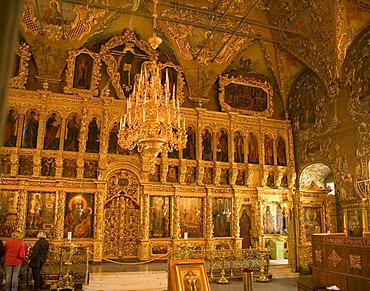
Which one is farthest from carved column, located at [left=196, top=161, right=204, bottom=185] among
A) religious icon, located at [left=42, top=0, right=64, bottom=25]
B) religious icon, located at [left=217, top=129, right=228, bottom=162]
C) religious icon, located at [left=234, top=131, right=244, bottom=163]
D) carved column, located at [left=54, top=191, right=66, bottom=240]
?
religious icon, located at [left=42, top=0, right=64, bottom=25]

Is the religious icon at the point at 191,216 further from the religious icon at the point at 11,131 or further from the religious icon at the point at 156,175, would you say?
the religious icon at the point at 11,131

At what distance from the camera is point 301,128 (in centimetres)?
1655

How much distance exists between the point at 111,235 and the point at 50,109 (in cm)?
554

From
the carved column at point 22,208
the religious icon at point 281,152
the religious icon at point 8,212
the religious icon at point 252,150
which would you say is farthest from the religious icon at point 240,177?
the religious icon at point 8,212

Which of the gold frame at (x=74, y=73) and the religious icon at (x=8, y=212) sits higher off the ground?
the gold frame at (x=74, y=73)

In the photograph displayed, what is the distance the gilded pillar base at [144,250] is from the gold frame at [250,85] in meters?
7.01

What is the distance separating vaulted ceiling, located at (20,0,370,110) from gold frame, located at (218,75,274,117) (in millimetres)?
470

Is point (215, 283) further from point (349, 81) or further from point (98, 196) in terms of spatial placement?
point (349, 81)

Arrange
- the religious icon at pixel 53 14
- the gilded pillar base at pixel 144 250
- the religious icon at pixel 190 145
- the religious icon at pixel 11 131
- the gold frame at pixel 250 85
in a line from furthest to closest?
1. the gold frame at pixel 250 85
2. the religious icon at pixel 190 145
3. the religious icon at pixel 53 14
4. the gilded pillar base at pixel 144 250
5. the religious icon at pixel 11 131

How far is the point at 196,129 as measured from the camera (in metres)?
15.3

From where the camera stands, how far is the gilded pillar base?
43.5 feet

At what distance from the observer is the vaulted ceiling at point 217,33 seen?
13.5 m

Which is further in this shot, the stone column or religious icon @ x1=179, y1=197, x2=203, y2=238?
religious icon @ x1=179, y1=197, x2=203, y2=238

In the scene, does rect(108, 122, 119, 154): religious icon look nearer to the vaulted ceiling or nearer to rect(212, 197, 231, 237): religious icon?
the vaulted ceiling
